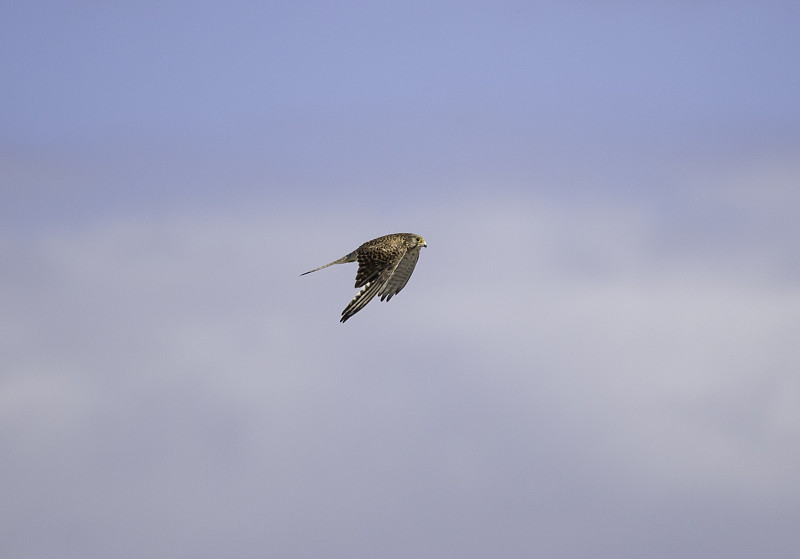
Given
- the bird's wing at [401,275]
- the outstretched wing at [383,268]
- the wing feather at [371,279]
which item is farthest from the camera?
the bird's wing at [401,275]

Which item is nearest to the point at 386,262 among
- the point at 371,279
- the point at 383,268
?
the point at 383,268

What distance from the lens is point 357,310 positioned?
3519cm

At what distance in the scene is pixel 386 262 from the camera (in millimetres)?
39500

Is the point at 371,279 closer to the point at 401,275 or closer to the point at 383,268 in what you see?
the point at 383,268

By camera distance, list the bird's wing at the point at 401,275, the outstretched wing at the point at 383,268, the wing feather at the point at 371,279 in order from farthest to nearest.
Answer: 1. the bird's wing at the point at 401,275
2. the outstretched wing at the point at 383,268
3. the wing feather at the point at 371,279

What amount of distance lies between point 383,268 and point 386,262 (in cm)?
57

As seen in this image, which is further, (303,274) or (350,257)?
(350,257)

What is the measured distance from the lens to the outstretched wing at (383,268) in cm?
3762

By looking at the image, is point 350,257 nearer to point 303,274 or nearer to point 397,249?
point 397,249

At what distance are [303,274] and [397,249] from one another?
5.19 m

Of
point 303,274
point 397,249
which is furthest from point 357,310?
point 397,249

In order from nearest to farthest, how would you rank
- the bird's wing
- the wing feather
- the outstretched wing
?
the wing feather → the outstretched wing → the bird's wing

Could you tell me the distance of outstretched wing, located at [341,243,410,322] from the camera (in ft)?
123

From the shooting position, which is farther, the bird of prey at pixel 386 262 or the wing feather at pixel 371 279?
the bird of prey at pixel 386 262
